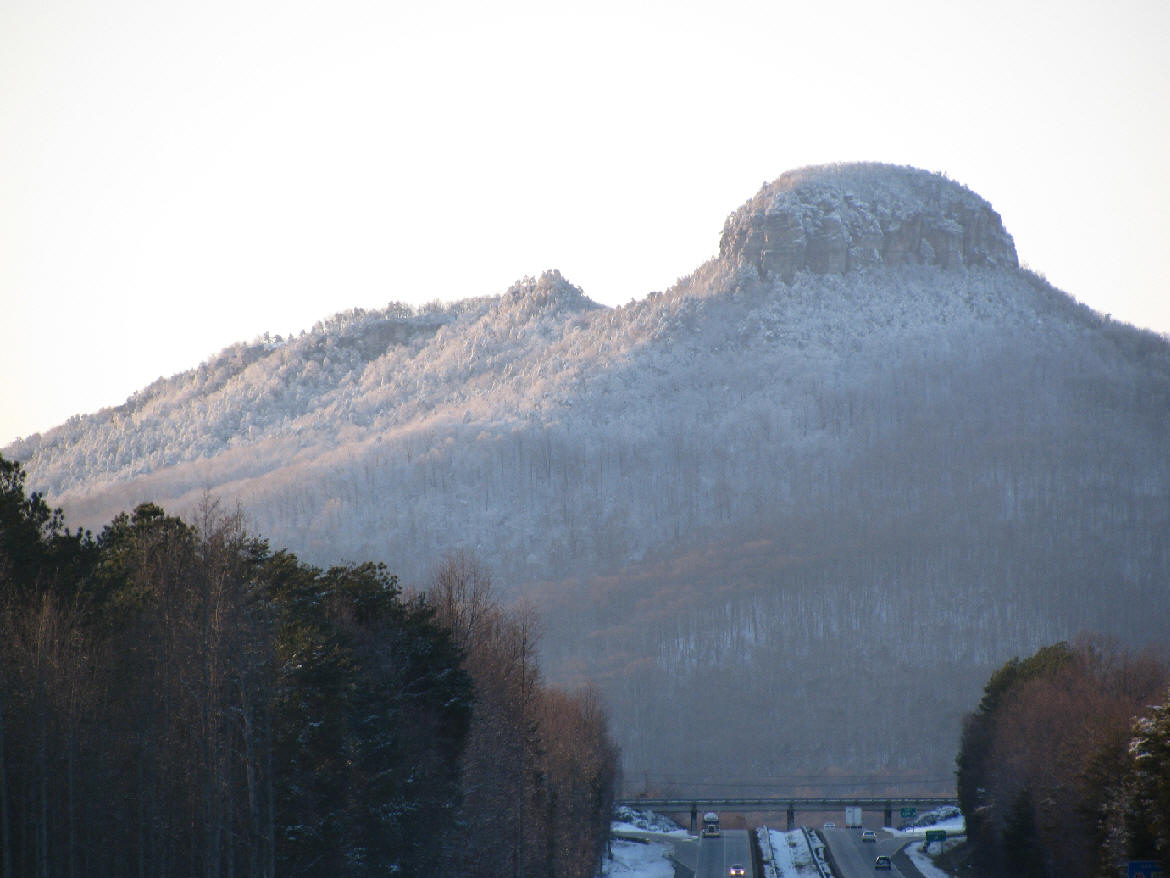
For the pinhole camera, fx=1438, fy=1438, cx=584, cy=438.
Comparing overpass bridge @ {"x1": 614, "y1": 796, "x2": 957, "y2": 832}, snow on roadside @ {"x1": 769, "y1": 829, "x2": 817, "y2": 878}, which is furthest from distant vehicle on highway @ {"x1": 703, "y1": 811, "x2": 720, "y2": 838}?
overpass bridge @ {"x1": 614, "y1": 796, "x2": 957, "y2": 832}

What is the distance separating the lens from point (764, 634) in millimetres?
182375

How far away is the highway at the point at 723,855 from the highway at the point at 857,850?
5159 millimetres

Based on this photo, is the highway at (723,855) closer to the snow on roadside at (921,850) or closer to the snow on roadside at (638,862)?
the snow on roadside at (638,862)

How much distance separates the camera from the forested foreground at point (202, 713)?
3716cm

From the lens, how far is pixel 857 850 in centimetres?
8762

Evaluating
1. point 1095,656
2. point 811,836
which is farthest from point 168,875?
point 811,836

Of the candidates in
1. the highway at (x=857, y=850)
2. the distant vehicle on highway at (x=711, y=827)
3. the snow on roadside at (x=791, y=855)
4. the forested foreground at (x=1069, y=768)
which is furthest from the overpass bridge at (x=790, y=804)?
the forested foreground at (x=1069, y=768)

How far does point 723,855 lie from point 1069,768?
108 feet

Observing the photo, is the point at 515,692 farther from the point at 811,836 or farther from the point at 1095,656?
the point at 811,836

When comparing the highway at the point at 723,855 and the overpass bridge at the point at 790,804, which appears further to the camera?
the overpass bridge at the point at 790,804

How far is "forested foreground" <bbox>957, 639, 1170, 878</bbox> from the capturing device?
42.6 metres

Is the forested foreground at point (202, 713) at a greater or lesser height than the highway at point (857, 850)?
greater

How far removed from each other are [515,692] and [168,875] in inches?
816

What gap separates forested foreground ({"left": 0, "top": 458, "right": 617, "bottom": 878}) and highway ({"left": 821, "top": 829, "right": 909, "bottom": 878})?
110 ft
